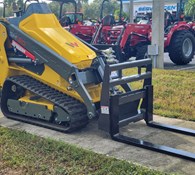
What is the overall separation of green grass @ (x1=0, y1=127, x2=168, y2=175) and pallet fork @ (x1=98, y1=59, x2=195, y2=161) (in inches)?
23.0

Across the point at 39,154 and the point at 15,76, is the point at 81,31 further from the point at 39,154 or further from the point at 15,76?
the point at 39,154

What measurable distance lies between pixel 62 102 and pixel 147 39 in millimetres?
7561

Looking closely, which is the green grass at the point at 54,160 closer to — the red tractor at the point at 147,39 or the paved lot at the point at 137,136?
the paved lot at the point at 137,136

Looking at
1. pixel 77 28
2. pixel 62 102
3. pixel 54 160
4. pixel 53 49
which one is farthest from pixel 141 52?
pixel 54 160

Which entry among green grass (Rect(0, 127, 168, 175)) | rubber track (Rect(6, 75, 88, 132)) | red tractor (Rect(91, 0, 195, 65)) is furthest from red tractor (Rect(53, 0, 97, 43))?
green grass (Rect(0, 127, 168, 175))

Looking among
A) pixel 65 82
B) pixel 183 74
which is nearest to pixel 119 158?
pixel 65 82

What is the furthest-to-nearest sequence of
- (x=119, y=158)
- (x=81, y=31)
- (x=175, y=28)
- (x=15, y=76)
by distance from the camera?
(x=81, y=31), (x=175, y=28), (x=15, y=76), (x=119, y=158)

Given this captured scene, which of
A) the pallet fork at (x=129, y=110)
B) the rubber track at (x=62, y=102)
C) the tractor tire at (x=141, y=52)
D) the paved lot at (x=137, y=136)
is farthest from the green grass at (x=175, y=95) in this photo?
the tractor tire at (x=141, y=52)

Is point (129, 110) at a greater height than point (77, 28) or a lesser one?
lesser

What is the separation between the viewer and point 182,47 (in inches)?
473

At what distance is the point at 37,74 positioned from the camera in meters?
5.56

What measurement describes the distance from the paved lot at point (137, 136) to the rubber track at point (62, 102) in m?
0.13

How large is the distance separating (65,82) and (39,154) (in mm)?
1330

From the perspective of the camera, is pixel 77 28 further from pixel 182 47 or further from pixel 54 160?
pixel 54 160
